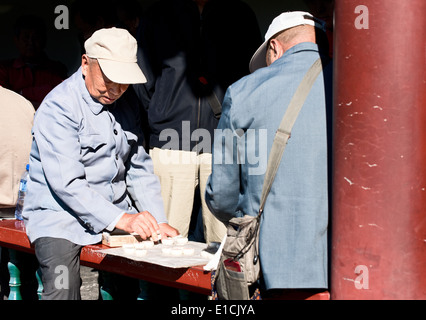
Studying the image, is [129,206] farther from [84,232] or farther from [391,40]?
[391,40]

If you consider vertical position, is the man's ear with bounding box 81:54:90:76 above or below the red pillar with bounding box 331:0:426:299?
above

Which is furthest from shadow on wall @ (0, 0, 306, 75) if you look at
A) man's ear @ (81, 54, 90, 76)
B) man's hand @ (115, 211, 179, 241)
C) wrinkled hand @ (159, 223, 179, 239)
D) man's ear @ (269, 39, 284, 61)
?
man's ear @ (269, 39, 284, 61)

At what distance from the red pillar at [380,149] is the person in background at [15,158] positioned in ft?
8.23

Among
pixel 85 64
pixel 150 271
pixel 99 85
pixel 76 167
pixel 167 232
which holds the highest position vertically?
pixel 85 64

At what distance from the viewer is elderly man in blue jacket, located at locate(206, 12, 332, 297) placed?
270 cm

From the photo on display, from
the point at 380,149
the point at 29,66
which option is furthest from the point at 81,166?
the point at 29,66

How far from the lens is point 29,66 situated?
19.7 ft

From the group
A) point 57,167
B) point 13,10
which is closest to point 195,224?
point 57,167

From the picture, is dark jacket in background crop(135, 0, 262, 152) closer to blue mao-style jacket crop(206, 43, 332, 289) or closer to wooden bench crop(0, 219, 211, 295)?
wooden bench crop(0, 219, 211, 295)

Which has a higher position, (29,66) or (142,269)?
(29,66)

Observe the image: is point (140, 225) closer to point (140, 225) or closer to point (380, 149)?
point (140, 225)

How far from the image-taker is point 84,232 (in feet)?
12.0

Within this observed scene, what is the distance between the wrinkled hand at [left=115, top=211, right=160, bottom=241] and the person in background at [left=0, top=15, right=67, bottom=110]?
2.61 m

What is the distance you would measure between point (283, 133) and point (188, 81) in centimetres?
176
